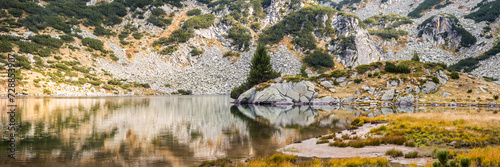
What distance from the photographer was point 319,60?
483ft

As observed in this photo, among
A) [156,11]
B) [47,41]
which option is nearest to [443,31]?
[156,11]

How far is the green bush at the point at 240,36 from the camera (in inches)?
6442

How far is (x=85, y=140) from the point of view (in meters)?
20.2

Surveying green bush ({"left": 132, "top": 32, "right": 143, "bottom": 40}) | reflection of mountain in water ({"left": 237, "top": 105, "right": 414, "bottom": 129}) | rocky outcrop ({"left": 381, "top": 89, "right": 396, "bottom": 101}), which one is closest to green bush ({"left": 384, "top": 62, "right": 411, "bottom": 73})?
rocky outcrop ({"left": 381, "top": 89, "right": 396, "bottom": 101})

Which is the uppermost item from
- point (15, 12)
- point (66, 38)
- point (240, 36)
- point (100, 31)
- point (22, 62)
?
point (15, 12)

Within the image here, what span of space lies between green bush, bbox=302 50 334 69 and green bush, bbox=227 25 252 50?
37.6 meters

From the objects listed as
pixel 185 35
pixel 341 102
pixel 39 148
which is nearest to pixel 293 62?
pixel 185 35

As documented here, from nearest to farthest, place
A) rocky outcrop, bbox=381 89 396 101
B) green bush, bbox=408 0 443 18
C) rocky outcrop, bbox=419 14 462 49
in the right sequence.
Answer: rocky outcrop, bbox=381 89 396 101
rocky outcrop, bbox=419 14 462 49
green bush, bbox=408 0 443 18

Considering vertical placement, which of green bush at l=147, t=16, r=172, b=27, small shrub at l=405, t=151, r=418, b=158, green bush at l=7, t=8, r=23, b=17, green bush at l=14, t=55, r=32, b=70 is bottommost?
small shrub at l=405, t=151, r=418, b=158

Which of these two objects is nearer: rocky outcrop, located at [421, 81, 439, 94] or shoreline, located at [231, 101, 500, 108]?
shoreline, located at [231, 101, 500, 108]

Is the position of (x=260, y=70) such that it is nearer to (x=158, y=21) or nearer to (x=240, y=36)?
(x=240, y=36)

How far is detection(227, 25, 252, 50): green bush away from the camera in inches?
6442

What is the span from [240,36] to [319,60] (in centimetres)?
5117

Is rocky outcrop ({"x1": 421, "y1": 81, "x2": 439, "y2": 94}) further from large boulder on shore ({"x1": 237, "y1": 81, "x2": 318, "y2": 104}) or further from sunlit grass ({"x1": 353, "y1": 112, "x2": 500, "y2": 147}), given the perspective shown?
sunlit grass ({"x1": 353, "y1": 112, "x2": 500, "y2": 147})
